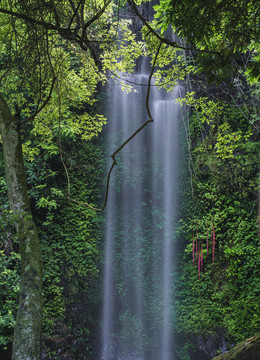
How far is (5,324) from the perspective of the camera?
4.70 metres

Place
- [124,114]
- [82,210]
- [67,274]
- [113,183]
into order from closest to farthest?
1. [67,274]
2. [82,210]
3. [113,183]
4. [124,114]

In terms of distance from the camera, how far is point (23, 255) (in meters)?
2.13

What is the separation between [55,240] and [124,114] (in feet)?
15.0

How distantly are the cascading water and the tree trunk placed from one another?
4.16m

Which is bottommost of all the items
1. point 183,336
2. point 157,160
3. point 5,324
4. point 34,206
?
point 183,336

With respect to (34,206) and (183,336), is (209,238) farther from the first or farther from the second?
(34,206)

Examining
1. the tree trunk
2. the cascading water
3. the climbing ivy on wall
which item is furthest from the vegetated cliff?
the cascading water

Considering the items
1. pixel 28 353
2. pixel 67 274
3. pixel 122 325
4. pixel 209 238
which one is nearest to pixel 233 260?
pixel 209 238

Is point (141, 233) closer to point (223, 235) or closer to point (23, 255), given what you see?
point (223, 235)

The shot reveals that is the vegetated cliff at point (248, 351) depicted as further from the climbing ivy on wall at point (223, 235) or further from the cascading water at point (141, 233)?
the cascading water at point (141, 233)

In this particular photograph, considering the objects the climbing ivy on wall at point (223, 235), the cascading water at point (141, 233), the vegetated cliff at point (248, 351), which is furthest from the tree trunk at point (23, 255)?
the cascading water at point (141, 233)

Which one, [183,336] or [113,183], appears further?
[113,183]

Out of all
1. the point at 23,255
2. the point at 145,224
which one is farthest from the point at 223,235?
the point at 23,255

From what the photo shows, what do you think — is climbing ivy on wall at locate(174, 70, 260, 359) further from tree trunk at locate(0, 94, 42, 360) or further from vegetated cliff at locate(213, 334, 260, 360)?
vegetated cliff at locate(213, 334, 260, 360)
